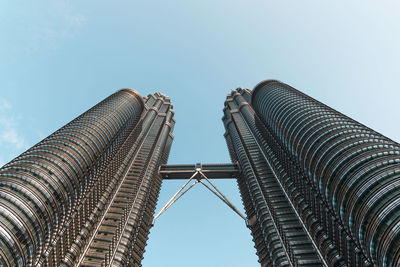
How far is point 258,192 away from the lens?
92.4 m

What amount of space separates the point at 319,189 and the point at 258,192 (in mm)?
34157

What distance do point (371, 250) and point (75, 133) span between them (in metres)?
68.6

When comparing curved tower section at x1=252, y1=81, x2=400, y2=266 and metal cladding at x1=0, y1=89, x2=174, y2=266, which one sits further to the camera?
metal cladding at x1=0, y1=89, x2=174, y2=266

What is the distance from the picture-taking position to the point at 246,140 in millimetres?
129625

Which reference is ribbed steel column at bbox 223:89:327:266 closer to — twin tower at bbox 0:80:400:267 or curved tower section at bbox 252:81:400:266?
twin tower at bbox 0:80:400:267

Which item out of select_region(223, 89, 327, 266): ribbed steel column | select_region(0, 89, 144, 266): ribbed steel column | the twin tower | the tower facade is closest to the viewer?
the tower facade

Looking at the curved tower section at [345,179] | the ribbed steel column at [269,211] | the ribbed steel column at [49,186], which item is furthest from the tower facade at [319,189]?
the ribbed steel column at [49,186]

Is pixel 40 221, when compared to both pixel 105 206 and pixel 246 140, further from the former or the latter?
pixel 246 140

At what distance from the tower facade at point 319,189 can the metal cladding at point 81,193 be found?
122 feet

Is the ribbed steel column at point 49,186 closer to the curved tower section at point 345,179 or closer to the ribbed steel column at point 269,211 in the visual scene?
the ribbed steel column at point 269,211

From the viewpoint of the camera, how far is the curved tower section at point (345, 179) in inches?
1597

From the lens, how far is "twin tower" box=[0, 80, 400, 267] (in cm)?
4406

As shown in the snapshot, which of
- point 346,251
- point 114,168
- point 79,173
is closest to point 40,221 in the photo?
point 79,173

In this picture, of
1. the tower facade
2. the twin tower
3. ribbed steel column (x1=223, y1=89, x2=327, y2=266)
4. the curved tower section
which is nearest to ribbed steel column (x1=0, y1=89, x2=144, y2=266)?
the twin tower
